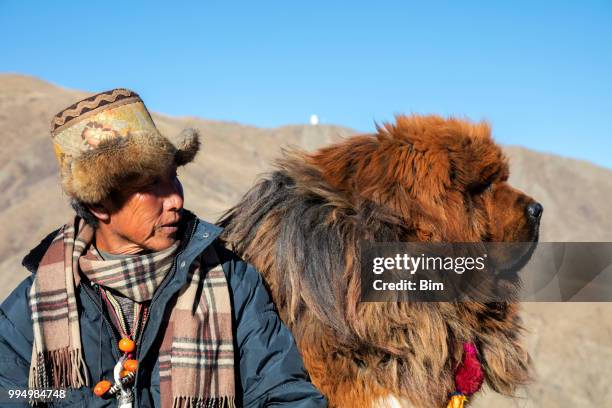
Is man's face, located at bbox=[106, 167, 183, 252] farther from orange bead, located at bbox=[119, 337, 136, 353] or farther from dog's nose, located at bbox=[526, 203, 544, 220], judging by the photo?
dog's nose, located at bbox=[526, 203, 544, 220]

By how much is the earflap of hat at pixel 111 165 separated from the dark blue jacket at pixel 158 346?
1.17 ft

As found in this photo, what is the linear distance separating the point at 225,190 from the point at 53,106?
9.63 meters

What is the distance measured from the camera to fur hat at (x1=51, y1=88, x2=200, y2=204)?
2.36 metres

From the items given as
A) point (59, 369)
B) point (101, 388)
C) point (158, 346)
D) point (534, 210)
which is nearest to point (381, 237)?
point (534, 210)

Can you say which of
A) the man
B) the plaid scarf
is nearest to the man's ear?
the man

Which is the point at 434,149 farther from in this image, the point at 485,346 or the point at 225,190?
the point at 225,190

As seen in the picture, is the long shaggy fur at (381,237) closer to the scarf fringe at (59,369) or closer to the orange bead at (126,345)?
the orange bead at (126,345)

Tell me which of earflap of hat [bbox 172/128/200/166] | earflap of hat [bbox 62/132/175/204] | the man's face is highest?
earflap of hat [bbox 172/128/200/166]

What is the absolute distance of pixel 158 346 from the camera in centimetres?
251

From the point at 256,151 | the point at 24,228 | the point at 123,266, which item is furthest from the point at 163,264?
the point at 256,151

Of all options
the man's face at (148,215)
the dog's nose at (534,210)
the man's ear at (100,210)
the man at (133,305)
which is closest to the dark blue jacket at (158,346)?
the man at (133,305)

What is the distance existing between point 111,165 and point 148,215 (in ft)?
0.87

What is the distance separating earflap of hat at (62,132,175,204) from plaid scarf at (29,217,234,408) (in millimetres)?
282

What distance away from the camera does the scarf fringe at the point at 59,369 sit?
7.79 feet
